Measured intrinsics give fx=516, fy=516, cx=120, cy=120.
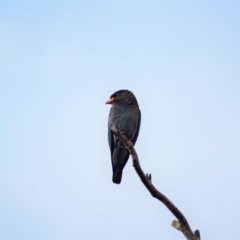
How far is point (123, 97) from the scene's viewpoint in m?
8.97

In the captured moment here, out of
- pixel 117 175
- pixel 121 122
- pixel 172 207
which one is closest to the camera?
pixel 172 207

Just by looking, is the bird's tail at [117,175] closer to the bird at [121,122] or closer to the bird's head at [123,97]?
the bird at [121,122]

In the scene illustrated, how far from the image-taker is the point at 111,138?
8.60 m

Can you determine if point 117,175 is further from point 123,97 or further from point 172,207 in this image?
point 172,207

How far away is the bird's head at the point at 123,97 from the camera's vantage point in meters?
8.93

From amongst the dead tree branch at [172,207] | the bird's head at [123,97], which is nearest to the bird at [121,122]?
the bird's head at [123,97]

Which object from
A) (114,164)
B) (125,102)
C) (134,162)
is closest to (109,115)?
(125,102)

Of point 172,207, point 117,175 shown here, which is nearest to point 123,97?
point 117,175

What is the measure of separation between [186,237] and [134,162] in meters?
0.95

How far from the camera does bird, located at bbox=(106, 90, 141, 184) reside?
27.8 feet

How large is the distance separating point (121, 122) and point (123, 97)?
559 mm

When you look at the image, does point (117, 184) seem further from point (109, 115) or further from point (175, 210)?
point (175, 210)

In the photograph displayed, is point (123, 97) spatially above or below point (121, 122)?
above

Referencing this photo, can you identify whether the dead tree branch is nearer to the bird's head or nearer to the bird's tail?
the bird's tail
